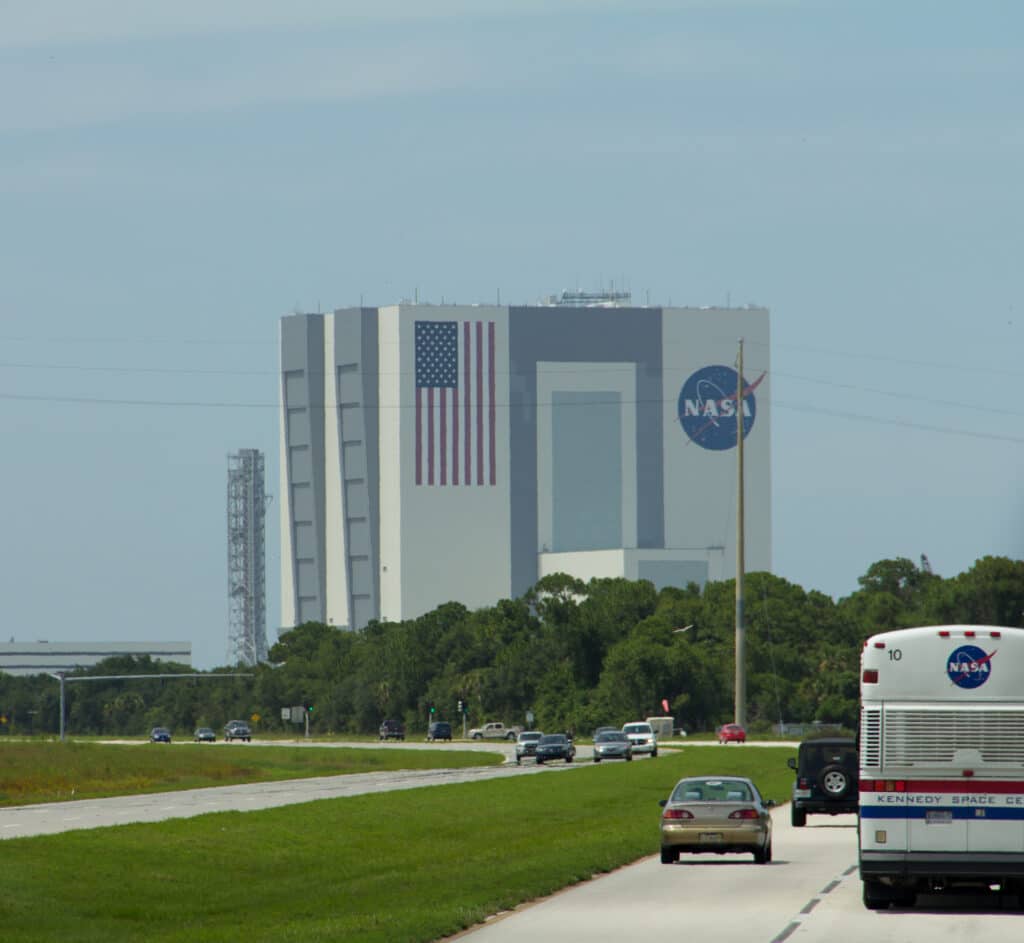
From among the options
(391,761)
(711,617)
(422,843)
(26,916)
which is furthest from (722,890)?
(711,617)

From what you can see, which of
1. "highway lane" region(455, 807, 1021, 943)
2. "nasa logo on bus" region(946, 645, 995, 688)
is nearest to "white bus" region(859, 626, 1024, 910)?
"nasa logo on bus" region(946, 645, 995, 688)

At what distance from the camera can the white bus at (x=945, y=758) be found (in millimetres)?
25531

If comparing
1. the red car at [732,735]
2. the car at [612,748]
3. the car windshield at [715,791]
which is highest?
the car windshield at [715,791]

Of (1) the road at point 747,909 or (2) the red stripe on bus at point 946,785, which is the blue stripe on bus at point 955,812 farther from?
(1) the road at point 747,909

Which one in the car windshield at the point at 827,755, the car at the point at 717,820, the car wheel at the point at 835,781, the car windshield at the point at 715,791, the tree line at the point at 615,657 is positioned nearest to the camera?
the car at the point at 717,820

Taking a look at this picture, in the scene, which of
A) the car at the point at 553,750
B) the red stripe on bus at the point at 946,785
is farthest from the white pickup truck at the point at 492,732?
the red stripe on bus at the point at 946,785

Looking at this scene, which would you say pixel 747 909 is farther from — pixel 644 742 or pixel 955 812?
pixel 644 742

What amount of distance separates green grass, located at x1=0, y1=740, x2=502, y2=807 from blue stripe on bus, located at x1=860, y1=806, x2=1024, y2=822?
38.4m

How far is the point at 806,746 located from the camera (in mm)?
46969

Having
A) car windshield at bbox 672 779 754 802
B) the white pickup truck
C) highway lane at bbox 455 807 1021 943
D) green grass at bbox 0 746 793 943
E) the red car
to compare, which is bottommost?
the white pickup truck

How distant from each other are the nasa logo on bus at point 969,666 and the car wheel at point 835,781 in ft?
71.6

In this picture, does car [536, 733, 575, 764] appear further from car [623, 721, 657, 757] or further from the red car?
the red car

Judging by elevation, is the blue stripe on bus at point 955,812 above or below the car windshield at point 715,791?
above

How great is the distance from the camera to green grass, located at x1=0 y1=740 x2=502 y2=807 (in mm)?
70750
